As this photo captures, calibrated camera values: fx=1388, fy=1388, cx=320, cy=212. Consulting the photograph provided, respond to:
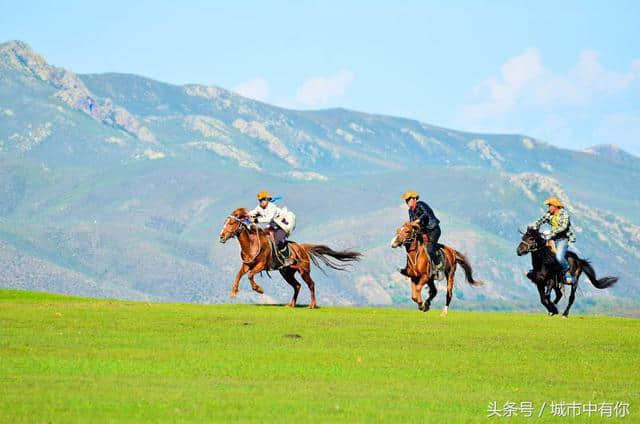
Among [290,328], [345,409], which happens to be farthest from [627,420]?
[290,328]

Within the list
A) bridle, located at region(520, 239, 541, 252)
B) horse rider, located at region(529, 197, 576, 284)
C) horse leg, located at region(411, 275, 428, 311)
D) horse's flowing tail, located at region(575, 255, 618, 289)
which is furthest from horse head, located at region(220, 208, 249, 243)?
horse's flowing tail, located at region(575, 255, 618, 289)

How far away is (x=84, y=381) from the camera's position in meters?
22.4

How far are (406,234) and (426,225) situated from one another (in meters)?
0.86

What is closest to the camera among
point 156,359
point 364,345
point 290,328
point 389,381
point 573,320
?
point 389,381

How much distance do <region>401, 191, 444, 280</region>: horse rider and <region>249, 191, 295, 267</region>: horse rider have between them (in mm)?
3918

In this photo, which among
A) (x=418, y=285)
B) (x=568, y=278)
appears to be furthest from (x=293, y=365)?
(x=568, y=278)

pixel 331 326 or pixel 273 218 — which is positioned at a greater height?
pixel 273 218

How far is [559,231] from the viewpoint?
41438 millimetres

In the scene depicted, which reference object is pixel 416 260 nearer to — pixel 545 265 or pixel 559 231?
pixel 545 265

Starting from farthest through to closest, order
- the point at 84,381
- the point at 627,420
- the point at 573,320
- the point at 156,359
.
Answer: the point at 573,320, the point at 156,359, the point at 84,381, the point at 627,420

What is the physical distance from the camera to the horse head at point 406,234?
40250 mm

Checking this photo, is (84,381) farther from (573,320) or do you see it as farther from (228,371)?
(573,320)

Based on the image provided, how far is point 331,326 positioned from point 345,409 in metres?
14.2

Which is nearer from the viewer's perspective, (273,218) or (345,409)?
(345,409)
